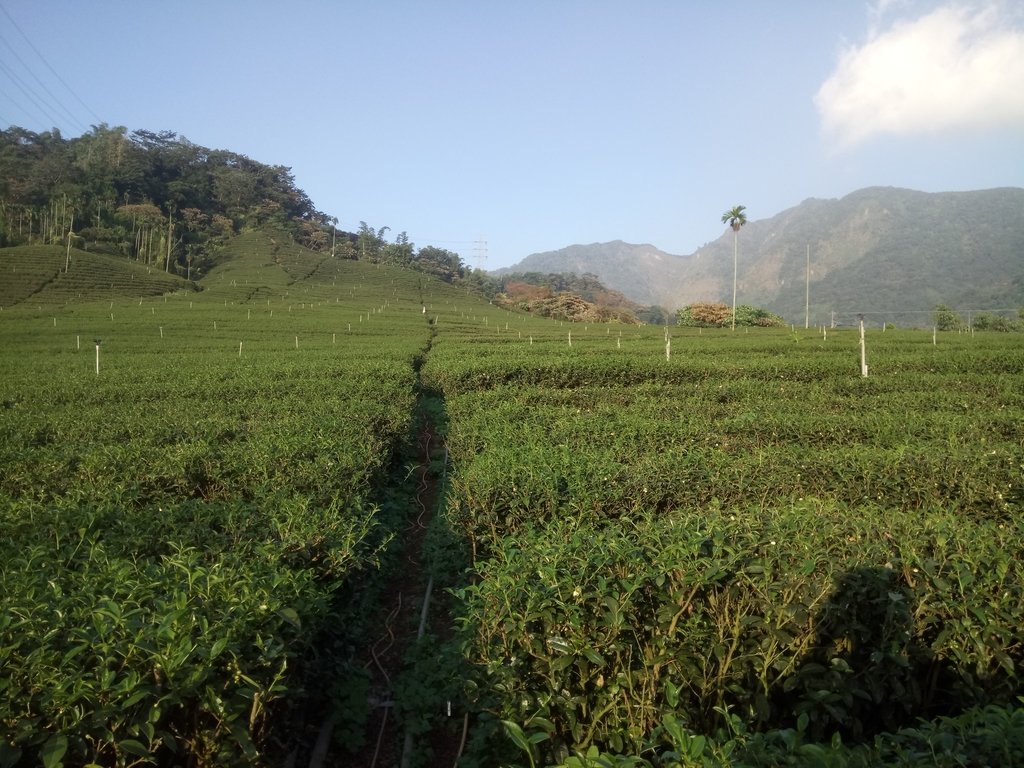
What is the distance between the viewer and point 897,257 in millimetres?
129875

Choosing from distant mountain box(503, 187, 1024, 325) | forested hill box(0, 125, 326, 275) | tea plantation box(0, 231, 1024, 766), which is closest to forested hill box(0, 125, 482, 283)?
forested hill box(0, 125, 326, 275)

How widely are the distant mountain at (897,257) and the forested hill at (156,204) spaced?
71791mm

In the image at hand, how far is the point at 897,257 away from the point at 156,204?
131 m

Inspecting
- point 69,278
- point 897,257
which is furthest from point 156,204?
point 897,257

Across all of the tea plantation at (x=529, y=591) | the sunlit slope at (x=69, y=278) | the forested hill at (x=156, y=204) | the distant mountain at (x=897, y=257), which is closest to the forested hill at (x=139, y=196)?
the forested hill at (x=156, y=204)

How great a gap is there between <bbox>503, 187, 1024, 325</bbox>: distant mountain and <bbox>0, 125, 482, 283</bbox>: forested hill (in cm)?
7179

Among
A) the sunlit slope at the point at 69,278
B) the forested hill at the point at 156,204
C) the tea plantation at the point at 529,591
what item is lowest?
the tea plantation at the point at 529,591

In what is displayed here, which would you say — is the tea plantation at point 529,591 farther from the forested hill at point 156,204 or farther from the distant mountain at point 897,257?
the distant mountain at point 897,257

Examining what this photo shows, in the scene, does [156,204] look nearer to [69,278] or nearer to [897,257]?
[69,278]

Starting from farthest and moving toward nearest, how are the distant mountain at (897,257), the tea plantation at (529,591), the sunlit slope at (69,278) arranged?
1. the distant mountain at (897,257)
2. the sunlit slope at (69,278)
3. the tea plantation at (529,591)

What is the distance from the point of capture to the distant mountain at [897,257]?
4333 inches

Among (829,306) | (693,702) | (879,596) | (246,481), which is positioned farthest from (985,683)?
(829,306)

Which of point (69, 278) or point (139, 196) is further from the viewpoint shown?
point (139, 196)

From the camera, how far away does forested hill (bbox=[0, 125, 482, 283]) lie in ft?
232
